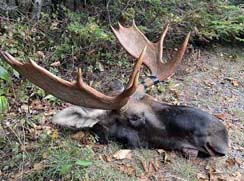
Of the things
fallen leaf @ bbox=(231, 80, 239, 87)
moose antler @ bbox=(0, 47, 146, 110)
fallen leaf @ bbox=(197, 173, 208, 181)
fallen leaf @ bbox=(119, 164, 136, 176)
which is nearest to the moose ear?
moose antler @ bbox=(0, 47, 146, 110)

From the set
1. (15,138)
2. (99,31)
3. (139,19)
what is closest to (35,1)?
(99,31)

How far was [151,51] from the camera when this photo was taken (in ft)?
14.1

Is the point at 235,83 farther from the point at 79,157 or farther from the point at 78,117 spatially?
the point at 79,157

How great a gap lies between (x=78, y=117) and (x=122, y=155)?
1.45 ft

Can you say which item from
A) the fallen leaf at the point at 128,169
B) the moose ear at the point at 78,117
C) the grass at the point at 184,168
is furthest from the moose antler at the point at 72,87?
the grass at the point at 184,168

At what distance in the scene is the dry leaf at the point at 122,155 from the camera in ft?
11.3

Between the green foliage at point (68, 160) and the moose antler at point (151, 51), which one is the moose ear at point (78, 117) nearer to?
the green foliage at point (68, 160)

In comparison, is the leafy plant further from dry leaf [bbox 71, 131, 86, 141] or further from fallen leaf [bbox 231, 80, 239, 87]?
fallen leaf [bbox 231, 80, 239, 87]

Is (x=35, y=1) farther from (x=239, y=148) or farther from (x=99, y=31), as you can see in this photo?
(x=239, y=148)

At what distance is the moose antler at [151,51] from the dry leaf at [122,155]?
0.69 metres

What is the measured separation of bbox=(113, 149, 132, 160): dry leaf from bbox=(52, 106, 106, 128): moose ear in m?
0.29

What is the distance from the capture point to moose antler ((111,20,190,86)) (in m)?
Answer: 4.05

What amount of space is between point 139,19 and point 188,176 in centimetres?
291

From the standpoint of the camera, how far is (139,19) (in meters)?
5.84
